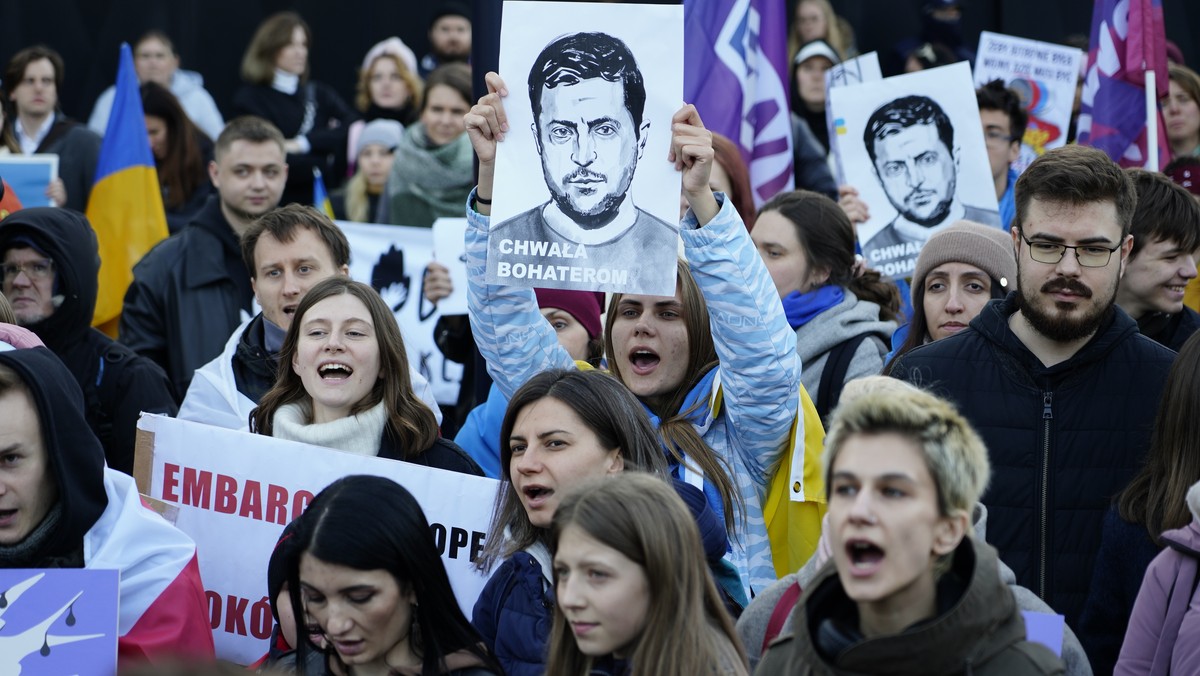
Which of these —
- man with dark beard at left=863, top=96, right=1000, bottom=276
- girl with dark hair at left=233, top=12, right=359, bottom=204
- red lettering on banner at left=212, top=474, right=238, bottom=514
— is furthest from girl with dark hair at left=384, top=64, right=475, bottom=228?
red lettering on banner at left=212, top=474, right=238, bottom=514

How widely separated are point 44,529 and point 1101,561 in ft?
9.35

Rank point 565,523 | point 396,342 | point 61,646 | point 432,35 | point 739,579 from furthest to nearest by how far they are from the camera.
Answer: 1. point 432,35
2. point 396,342
3. point 739,579
4. point 61,646
5. point 565,523

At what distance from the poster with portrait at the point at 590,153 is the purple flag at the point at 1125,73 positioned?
3.80 m

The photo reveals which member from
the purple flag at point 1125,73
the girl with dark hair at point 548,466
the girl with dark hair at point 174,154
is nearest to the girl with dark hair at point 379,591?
the girl with dark hair at point 548,466

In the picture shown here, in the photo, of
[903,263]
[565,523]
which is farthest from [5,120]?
[565,523]

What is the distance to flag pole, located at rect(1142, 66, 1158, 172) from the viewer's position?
7.13 meters

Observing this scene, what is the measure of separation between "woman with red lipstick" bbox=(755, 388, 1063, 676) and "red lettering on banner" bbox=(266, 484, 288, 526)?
224cm

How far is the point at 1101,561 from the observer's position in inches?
170

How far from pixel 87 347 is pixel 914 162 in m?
3.56

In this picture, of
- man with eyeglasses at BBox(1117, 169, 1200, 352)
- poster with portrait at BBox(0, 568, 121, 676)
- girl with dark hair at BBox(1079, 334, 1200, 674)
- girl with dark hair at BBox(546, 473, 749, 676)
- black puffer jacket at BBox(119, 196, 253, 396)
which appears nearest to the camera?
girl with dark hair at BBox(546, 473, 749, 676)

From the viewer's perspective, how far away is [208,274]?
7234 millimetres

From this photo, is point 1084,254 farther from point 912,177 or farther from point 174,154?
point 174,154

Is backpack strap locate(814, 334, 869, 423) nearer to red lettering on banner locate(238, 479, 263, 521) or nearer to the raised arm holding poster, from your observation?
the raised arm holding poster

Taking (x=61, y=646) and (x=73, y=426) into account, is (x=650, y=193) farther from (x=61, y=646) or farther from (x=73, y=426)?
(x=61, y=646)
